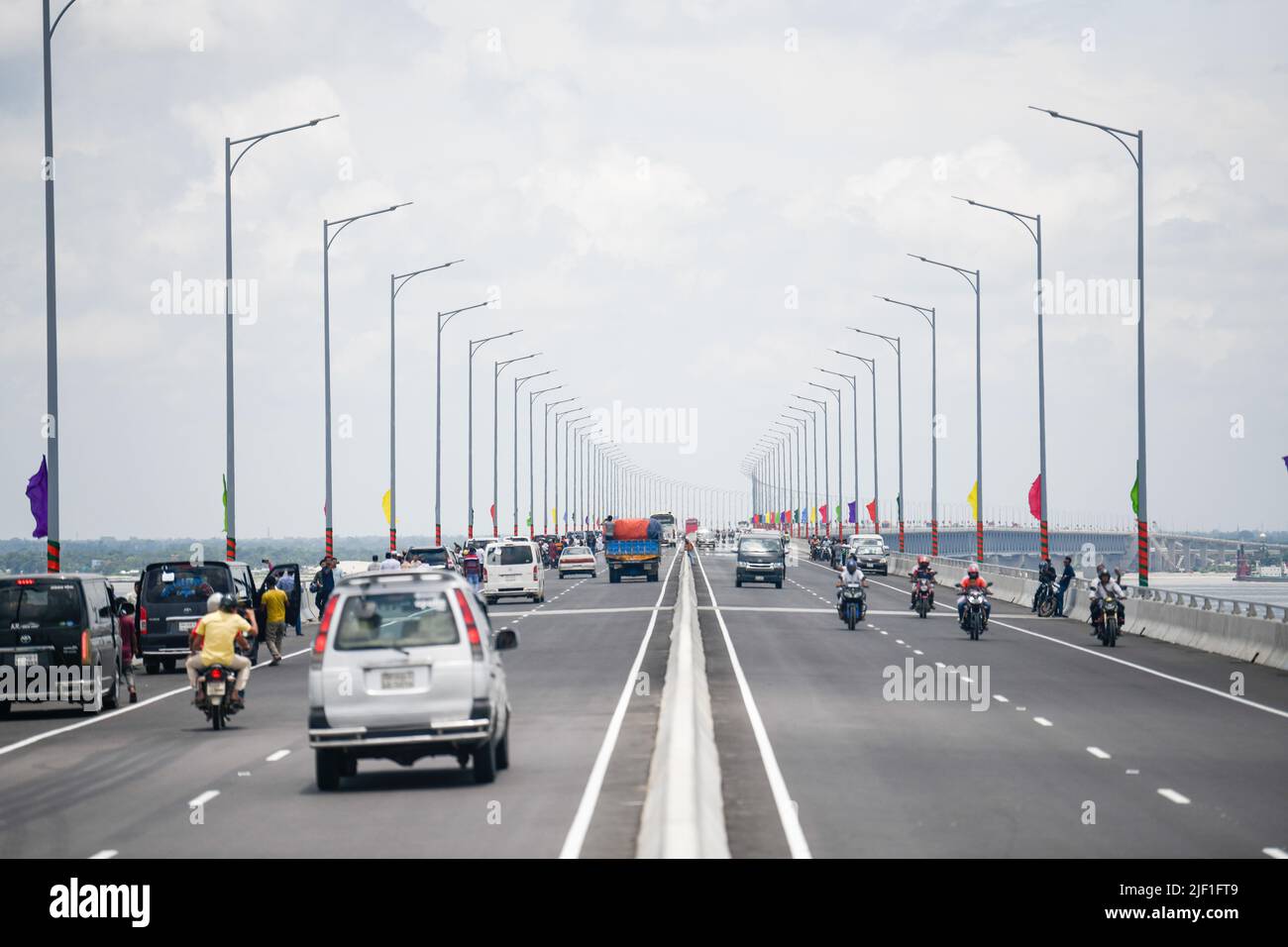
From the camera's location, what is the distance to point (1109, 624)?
41875mm

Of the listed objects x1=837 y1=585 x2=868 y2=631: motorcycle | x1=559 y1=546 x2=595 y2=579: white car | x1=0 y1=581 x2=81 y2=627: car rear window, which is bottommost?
x1=559 y1=546 x2=595 y2=579: white car

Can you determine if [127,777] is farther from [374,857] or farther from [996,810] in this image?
[996,810]

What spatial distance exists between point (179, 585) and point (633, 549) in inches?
1875

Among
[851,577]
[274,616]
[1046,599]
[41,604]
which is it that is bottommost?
[1046,599]

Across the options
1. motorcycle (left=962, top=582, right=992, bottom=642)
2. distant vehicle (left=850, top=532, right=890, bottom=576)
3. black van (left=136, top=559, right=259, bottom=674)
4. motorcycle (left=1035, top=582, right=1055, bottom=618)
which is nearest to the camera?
black van (left=136, top=559, right=259, bottom=674)

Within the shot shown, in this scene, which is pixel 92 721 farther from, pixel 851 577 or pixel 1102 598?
pixel 851 577

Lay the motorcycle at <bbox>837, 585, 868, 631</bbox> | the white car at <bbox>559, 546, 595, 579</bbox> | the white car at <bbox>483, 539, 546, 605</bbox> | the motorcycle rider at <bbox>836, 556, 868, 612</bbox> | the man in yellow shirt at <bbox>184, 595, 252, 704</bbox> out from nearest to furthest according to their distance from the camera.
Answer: the man in yellow shirt at <bbox>184, 595, 252, 704</bbox> < the motorcycle at <bbox>837, 585, 868, 631</bbox> < the motorcycle rider at <bbox>836, 556, 868, 612</bbox> < the white car at <bbox>483, 539, 546, 605</bbox> < the white car at <bbox>559, 546, 595, 579</bbox>

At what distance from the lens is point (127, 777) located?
19328mm

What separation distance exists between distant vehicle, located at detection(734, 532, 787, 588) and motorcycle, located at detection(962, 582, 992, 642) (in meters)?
32.3

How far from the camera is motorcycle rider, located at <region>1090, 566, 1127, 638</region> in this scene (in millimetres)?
42219

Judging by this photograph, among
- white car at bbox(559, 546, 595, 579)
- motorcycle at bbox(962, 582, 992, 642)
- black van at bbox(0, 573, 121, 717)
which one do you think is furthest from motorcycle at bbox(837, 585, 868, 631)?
white car at bbox(559, 546, 595, 579)

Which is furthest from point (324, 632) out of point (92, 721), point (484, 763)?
point (92, 721)

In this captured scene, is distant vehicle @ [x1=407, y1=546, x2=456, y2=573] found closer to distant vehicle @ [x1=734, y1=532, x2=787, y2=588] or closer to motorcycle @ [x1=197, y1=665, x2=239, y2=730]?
distant vehicle @ [x1=734, y1=532, x2=787, y2=588]
